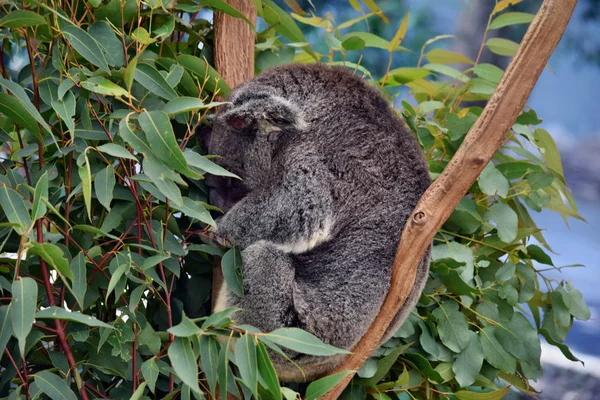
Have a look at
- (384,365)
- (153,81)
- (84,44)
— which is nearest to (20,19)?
(84,44)

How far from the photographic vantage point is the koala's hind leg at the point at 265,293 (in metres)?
1.54

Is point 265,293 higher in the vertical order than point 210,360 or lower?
lower

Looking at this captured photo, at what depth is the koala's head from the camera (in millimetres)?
1616

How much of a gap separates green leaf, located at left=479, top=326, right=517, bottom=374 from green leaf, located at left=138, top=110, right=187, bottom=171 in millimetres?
1047

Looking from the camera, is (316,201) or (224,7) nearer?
(224,7)

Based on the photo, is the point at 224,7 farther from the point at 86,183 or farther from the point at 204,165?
the point at 86,183

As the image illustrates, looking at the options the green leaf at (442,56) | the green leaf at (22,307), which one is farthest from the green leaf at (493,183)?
the green leaf at (22,307)

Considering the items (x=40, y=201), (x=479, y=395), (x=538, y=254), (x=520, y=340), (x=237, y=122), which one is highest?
(x=40, y=201)

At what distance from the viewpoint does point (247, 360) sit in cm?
98

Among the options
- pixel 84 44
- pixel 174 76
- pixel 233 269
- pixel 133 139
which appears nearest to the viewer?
pixel 133 139

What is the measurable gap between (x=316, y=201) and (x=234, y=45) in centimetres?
47

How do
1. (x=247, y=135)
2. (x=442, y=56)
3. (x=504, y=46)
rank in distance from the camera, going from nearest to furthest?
1. (x=247, y=135)
2. (x=504, y=46)
3. (x=442, y=56)

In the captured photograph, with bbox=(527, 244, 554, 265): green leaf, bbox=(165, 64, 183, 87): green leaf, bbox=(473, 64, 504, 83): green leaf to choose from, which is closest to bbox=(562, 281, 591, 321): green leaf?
bbox=(527, 244, 554, 265): green leaf

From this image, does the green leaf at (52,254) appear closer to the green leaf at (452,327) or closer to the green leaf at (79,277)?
the green leaf at (79,277)
